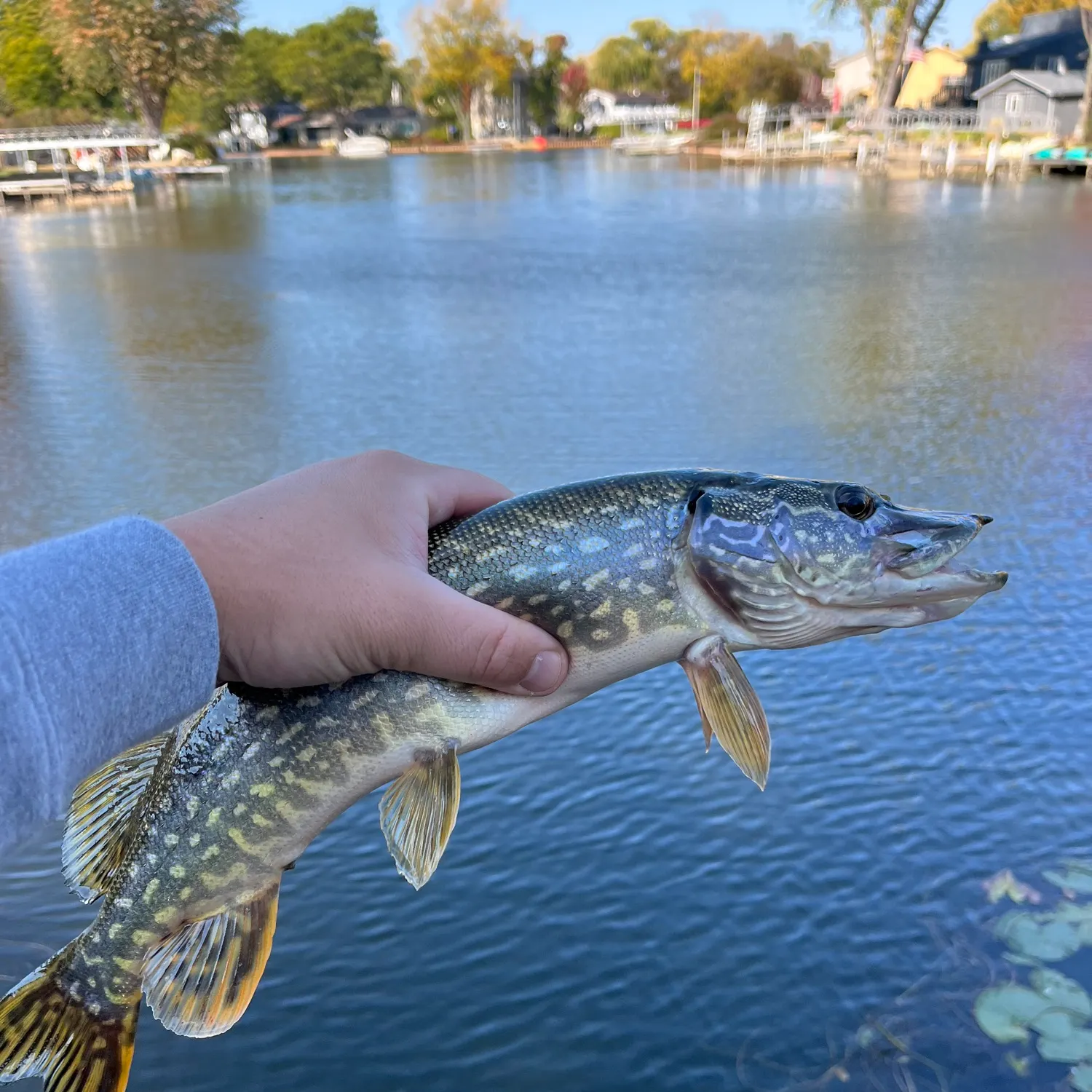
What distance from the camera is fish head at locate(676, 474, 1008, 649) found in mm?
2498

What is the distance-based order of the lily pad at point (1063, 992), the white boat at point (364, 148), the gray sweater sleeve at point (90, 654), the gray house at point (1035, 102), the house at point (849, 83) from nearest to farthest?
the gray sweater sleeve at point (90, 654) → the lily pad at point (1063, 992) → the gray house at point (1035, 102) → the house at point (849, 83) → the white boat at point (364, 148)

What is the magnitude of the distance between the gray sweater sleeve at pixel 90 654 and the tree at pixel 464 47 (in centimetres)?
12174

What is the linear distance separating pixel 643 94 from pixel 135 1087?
143m

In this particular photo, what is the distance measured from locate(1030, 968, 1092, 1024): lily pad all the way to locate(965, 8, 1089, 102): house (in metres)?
69.3

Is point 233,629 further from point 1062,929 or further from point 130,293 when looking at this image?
point 130,293

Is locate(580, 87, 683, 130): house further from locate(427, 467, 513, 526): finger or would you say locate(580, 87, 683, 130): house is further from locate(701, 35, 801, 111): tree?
locate(427, 467, 513, 526): finger

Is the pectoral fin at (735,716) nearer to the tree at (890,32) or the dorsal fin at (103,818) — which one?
the dorsal fin at (103,818)

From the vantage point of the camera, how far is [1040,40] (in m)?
64.9

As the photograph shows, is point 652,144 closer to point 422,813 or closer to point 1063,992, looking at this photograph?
point 1063,992

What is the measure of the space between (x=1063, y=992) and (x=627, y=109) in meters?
137

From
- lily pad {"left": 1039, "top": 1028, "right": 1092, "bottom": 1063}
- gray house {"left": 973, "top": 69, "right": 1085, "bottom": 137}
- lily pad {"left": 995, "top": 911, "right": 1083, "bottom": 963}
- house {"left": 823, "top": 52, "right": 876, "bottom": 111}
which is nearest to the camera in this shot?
lily pad {"left": 1039, "top": 1028, "right": 1092, "bottom": 1063}

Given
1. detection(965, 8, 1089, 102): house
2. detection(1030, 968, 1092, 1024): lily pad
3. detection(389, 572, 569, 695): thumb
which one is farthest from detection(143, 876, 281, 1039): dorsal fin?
detection(965, 8, 1089, 102): house

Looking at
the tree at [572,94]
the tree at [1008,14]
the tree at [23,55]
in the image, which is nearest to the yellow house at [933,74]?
the tree at [1008,14]

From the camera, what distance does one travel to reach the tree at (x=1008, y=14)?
77.1 m
